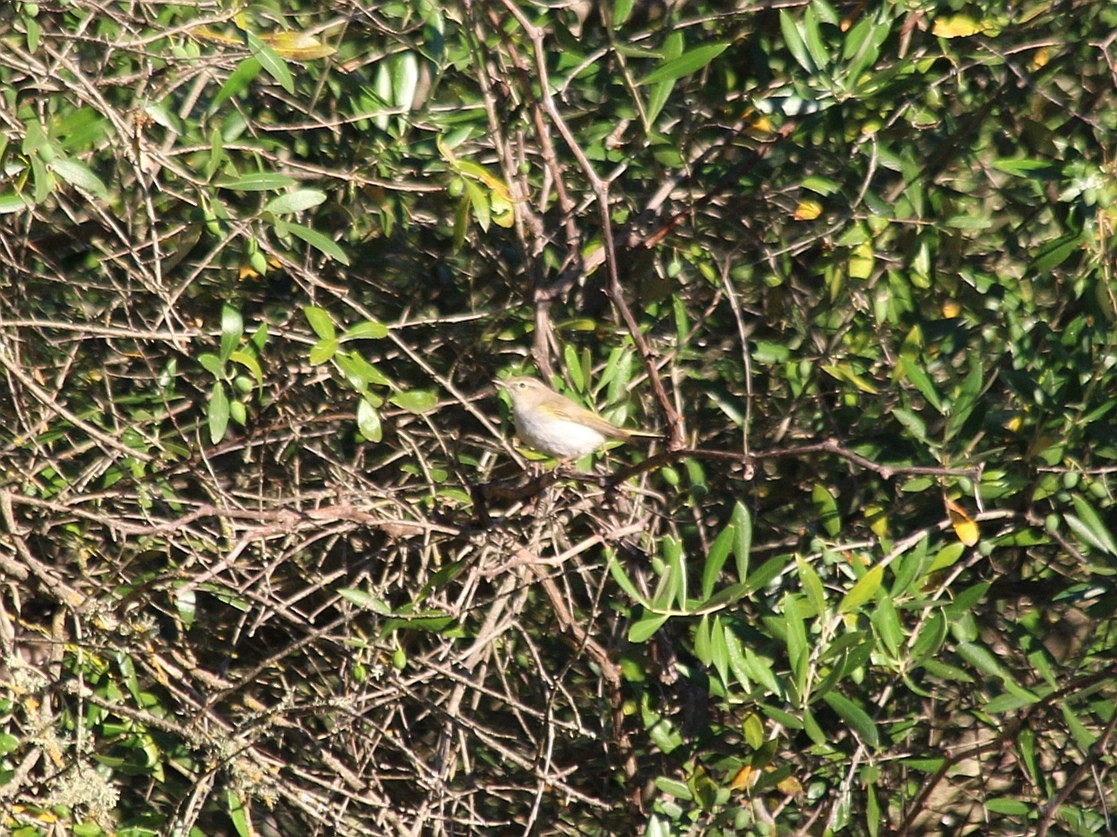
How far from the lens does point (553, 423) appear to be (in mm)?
4012

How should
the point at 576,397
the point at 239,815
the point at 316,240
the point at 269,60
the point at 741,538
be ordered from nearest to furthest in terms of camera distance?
the point at 741,538, the point at 269,60, the point at 316,240, the point at 576,397, the point at 239,815

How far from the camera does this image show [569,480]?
3814mm

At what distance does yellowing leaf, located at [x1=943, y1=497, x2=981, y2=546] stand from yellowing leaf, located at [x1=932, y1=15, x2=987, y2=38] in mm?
1343

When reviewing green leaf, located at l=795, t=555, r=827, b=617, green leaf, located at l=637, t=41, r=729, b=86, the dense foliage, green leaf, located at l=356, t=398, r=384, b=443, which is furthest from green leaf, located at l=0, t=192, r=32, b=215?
green leaf, located at l=795, t=555, r=827, b=617

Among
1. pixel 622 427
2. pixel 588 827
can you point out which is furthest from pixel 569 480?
pixel 588 827

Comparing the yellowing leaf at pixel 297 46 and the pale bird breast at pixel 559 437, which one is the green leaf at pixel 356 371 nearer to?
the pale bird breast at pixel 559 437

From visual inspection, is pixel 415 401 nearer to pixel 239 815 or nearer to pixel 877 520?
pixel 877 520

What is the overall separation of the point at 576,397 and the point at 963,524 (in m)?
1.15

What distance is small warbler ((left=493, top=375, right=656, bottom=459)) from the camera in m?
3.97

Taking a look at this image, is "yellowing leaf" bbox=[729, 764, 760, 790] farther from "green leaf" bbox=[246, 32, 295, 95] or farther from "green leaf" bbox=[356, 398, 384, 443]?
"green leaf" bbox=[246, 32, 295, 95]

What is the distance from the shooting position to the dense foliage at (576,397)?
3549 mm

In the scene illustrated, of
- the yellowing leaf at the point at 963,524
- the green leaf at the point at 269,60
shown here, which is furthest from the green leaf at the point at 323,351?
the yellowing leaf at the point at 963,524

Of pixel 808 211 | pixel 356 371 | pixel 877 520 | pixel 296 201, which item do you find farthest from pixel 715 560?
pixel 296 201

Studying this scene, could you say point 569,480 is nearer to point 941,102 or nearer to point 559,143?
point 559,143
